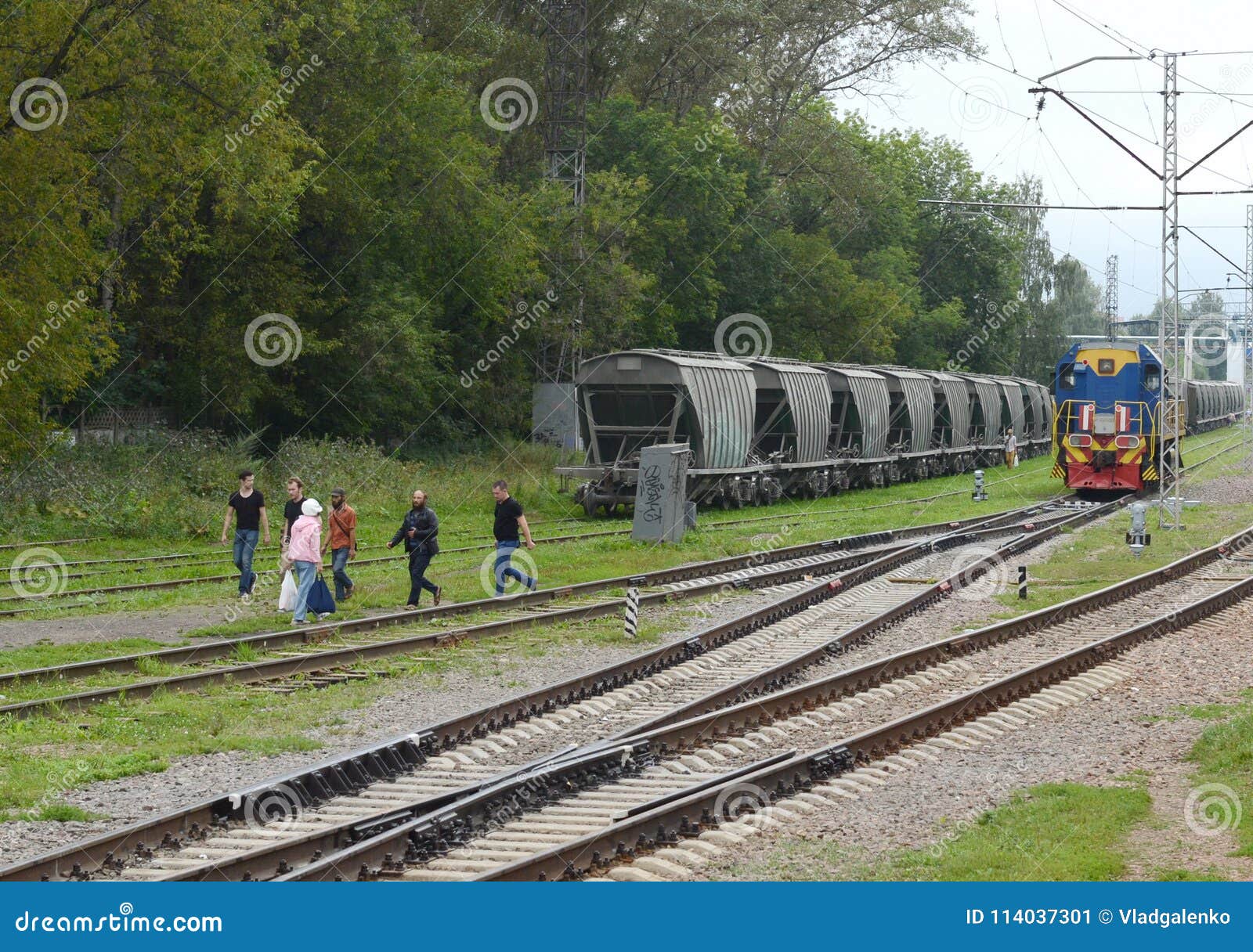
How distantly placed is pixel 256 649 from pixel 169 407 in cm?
2539

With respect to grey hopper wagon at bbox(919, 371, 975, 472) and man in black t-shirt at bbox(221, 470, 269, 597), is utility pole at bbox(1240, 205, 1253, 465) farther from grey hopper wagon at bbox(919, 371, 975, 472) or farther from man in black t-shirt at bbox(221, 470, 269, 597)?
man in black t-shirt at bbox(221, 470, 269, 597)

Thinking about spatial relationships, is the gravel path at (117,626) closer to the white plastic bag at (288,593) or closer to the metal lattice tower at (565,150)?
the white plastic bag at (288,593)

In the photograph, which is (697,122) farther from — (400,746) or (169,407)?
(400,746)

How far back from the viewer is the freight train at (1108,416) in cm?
3478

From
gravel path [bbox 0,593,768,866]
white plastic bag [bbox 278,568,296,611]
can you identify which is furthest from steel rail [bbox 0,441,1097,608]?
gravel path [bbox 0,593,768,866]

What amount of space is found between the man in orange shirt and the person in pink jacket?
83 cm

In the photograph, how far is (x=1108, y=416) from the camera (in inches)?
1374

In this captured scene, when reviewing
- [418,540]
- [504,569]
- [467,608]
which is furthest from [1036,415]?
[418,540]

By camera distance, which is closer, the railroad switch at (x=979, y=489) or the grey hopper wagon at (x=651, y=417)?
the grey hopper wagon at (x=651, y=417)

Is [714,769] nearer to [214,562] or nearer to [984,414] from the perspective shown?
[214,562]

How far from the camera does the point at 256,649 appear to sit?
1531cm

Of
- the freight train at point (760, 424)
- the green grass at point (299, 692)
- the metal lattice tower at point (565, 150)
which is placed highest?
the metal lattice tower at point (565, 150)

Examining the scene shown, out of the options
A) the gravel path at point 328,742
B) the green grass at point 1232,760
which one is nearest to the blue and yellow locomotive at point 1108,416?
the gravel path at point 328,742

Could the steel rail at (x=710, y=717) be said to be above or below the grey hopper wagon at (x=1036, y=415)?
below
